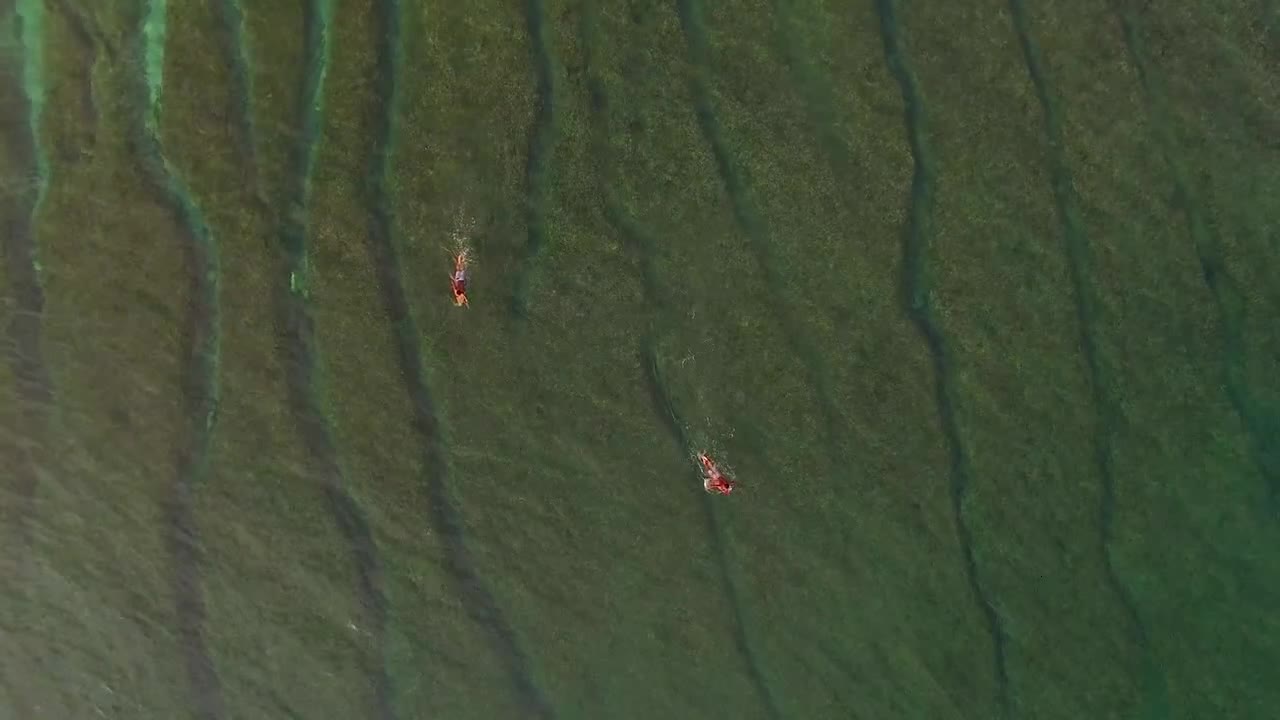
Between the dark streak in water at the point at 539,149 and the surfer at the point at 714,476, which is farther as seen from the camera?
the surfer at the point at 714,476

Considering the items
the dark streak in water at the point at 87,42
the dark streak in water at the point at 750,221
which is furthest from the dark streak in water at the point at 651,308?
the dark streak in water at the point at 87,42

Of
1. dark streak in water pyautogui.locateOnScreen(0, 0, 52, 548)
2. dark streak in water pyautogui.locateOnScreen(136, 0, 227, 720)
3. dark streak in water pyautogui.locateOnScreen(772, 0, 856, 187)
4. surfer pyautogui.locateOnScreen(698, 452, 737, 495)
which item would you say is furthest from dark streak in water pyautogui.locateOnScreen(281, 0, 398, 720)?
dark streak in water pyautogui.locateOnScreen(772, 0, 856, 187)

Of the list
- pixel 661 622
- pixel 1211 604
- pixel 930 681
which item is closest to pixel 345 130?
pixel 661 622

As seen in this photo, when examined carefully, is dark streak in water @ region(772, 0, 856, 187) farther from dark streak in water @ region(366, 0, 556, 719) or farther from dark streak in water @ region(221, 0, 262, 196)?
dark streak in water @ region(221, 0, 262, 196)

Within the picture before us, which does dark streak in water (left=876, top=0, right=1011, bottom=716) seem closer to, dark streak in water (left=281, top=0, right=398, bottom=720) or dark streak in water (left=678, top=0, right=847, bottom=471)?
dark streak in water (left=678, top=0, right=847, bottom=471)

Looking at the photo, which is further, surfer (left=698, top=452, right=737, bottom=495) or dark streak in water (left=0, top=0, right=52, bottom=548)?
surfer (left=698, top=452, right=737, bottom=495)

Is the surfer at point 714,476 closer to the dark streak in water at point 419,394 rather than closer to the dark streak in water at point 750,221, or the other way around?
the dark streak in water at point 750,221

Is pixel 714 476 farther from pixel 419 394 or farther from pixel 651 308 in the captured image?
pixel 419 394

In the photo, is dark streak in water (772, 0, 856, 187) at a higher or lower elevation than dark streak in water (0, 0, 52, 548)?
higher
